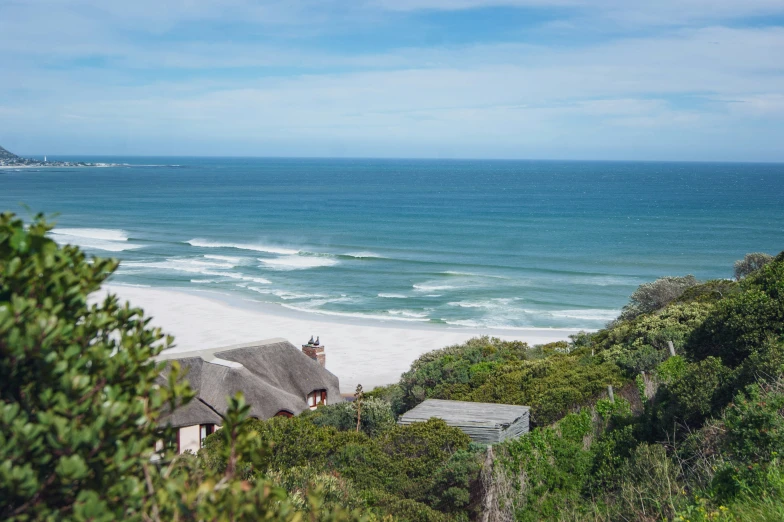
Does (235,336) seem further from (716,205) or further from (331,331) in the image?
(716,205)

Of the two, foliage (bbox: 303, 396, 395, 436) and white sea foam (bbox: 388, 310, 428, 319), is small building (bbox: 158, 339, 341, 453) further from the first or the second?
white sea foam (bbox: 388, 310, 428, 319)

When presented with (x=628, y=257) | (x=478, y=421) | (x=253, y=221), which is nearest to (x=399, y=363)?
(x=478, y=421)

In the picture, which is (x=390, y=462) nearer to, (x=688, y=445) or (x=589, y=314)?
(x=688, y=445)

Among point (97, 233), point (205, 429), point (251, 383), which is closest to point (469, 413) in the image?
point (205, 429)

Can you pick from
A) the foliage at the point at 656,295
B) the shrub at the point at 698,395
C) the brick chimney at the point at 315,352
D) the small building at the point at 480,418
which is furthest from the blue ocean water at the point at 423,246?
the shrub at the point at 698,395

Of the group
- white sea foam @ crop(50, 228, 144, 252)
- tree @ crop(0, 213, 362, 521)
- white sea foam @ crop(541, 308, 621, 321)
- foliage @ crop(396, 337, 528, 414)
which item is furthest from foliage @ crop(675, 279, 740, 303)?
white sea foam @ crop(50, 228, 144, 252)

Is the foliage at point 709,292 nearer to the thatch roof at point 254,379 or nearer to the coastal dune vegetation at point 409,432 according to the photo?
the coastal dune vegetation at point 409,432
